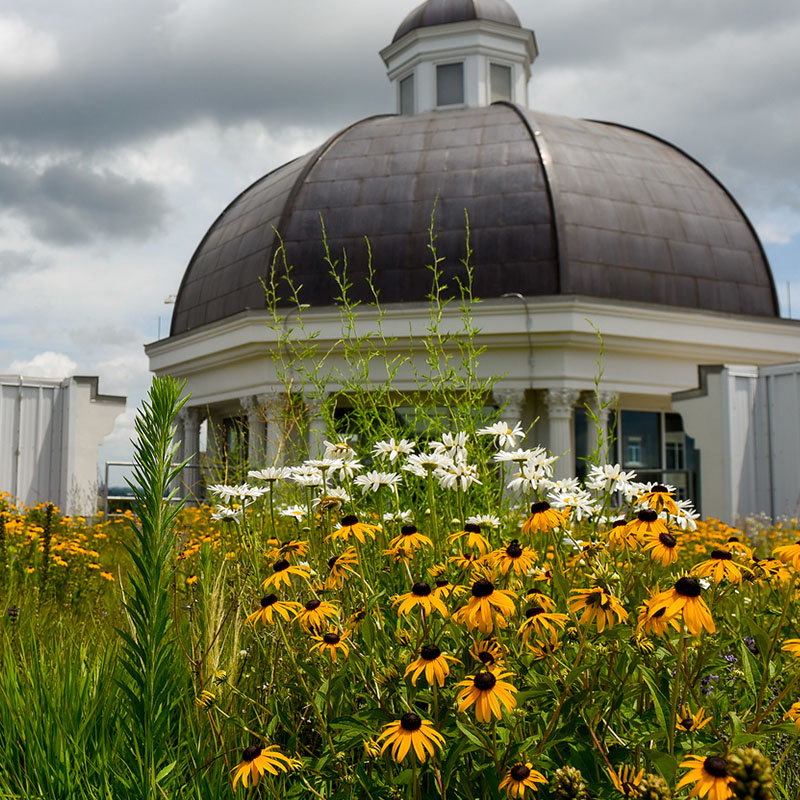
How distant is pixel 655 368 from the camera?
77.0 ft

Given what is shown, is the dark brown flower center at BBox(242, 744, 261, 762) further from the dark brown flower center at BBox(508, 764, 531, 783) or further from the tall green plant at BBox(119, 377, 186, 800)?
the dark brown flower center at BBox(508, 764, 531, 783)

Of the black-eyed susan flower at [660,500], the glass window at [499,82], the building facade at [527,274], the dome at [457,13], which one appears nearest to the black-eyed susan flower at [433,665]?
the black-eyed susan flower at [660,500]

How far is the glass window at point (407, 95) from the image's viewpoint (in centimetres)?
3344

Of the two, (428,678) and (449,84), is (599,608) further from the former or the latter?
(449,84)

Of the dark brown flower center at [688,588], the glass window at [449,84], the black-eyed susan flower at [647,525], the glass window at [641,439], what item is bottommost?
the dark brown flower center at [688,588]

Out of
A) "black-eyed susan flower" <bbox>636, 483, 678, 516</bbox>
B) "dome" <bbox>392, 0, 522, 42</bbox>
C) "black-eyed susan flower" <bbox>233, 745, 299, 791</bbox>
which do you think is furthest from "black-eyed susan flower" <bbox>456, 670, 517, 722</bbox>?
"dome" <bbox>392, 0, 522, 42</bbox>

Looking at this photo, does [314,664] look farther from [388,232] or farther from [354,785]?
[388,232]

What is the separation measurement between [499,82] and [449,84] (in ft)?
7.07

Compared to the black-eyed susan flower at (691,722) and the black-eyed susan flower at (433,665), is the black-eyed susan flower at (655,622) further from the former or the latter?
the black-eyed susan flower at (433,665)

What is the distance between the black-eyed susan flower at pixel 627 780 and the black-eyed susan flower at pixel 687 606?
42cm

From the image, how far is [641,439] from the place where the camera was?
25562 millimetres

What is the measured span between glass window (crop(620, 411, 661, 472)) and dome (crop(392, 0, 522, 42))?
1804 centimetres

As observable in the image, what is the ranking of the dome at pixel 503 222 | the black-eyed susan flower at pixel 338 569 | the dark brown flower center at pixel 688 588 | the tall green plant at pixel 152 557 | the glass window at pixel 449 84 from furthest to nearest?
the glass window at pixel 449 84 < the dome at pixel 503 222 < the black-eyed susan flower at pixel 338 569 < the dark brown flower center at pixel 688 588 < the tall green plant at pixel 152 557

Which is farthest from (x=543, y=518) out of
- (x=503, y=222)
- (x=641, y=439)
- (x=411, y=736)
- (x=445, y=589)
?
(x=641, y=439)
